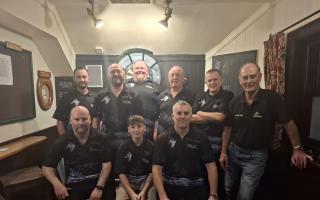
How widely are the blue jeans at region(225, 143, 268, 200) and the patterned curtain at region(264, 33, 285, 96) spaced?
2.21 feet

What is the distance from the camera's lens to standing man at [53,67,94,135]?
2354mm

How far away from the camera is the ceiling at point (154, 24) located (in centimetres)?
283

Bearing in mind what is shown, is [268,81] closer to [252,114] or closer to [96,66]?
[252,114]

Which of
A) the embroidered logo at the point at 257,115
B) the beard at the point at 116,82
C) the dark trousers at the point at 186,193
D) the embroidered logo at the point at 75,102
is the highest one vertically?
the beard at the point at 116,82

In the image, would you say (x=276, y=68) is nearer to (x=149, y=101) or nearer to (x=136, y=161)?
(x=149, y=101)

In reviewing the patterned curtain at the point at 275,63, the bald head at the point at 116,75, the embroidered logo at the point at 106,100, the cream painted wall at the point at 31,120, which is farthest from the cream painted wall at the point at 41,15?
the patterned curtain at the point at 275,63

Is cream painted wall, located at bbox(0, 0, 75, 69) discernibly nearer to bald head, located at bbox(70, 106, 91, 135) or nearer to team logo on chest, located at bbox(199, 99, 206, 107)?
bald head, located at bbox(70, 106, 91, 135)

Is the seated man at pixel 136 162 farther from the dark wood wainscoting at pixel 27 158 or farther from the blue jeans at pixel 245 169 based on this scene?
the dark wood wainscoting at pixel 27 158

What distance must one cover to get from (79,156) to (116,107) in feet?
1.79

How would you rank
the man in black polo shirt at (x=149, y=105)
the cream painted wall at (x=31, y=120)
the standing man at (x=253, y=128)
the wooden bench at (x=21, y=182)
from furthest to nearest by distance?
1. the cream painted wall at (x=31, y=120)
2. the man in black polo shirt at (x=149, y=105)
3. the wooden bench at (x=21, y=182)
4. the standing man at (x=253, y=128)

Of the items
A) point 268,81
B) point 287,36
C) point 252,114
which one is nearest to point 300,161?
point 252,114

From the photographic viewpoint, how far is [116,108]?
2172 mm

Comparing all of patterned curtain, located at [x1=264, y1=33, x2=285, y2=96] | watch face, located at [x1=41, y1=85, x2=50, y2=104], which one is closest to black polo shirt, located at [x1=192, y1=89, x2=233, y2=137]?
patterned curtain, located at [x1=264, y1=33, x2=285, y2=96]

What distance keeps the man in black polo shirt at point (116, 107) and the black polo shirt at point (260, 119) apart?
945mm
